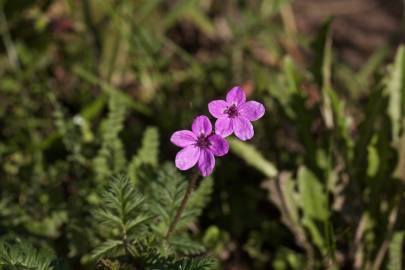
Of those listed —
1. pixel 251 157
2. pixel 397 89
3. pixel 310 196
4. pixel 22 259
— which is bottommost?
pixel 22 259

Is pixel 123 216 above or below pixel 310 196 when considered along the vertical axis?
below

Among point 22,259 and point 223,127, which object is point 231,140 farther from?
point 22,259

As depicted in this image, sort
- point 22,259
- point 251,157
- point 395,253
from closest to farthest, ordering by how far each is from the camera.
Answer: point 22,259 < point 395,253 < point 251,157

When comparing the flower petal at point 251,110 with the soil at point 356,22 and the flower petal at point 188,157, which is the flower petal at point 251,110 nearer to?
the flower petal at point 188,157

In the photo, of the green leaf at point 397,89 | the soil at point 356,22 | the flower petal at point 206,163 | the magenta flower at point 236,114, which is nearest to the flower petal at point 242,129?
the magenta flower at point 236,114

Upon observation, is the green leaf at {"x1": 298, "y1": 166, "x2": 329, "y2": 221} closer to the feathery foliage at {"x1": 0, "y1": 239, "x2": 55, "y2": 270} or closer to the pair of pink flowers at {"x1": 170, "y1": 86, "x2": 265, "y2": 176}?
the pair of pink flowers at {"x1": 170, "y1": 86, "x2": 265, "y2": 176}

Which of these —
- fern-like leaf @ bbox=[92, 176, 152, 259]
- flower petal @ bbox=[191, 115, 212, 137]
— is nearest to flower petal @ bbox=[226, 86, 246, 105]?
flower petal @ bbox=[191, 115, 212, 137]

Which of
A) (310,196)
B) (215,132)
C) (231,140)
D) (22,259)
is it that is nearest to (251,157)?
(231,140)
